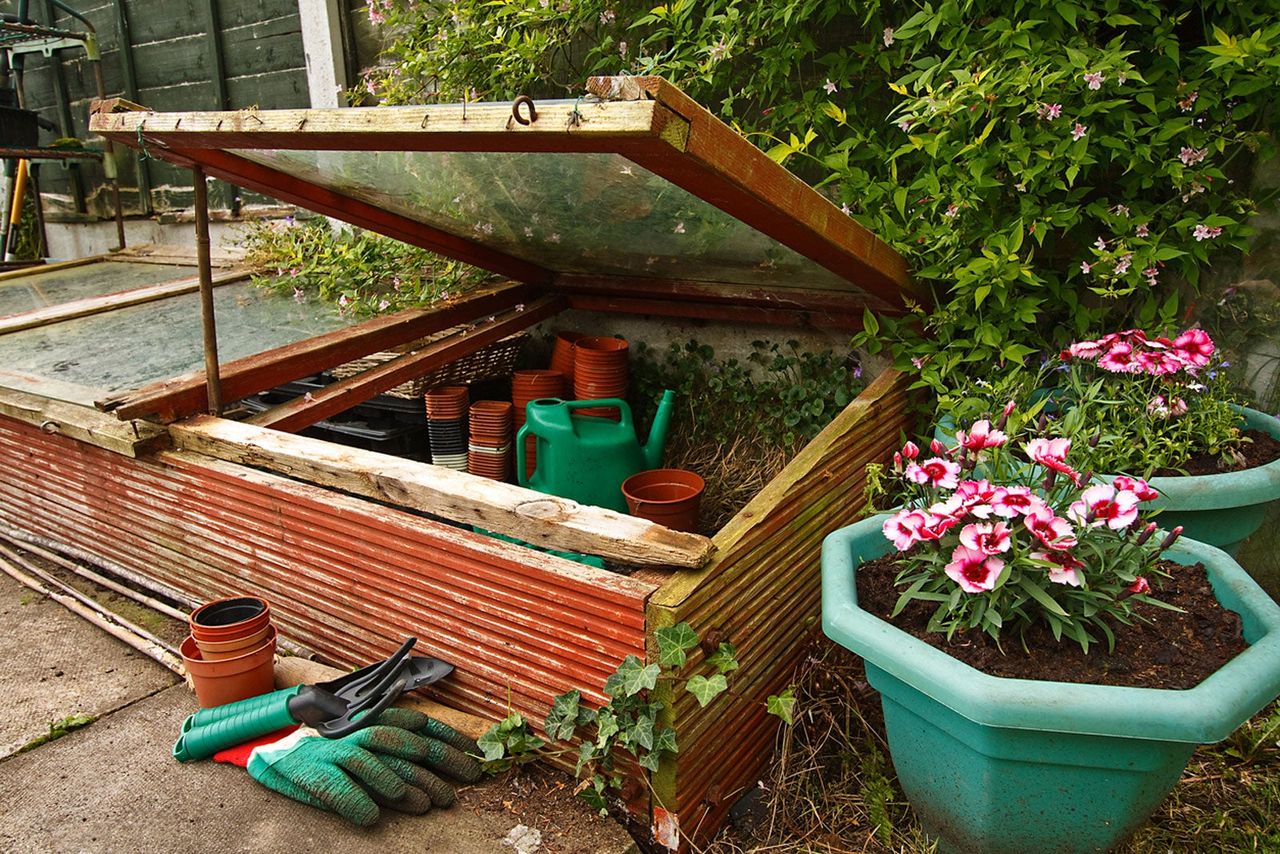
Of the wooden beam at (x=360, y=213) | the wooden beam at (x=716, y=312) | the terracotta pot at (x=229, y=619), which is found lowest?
the terracotta pot at (x=229, y=619)

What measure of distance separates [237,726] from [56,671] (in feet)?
2.66

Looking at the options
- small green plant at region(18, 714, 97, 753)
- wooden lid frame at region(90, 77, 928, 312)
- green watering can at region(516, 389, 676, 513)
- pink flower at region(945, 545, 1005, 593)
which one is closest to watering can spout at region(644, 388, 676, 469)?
green watering can at region(516, 389, 676, 513)

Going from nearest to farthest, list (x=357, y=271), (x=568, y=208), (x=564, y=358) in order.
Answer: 1. (x=568, y=208)
2. (x=564, y=358)
3. (x=357, y=271)

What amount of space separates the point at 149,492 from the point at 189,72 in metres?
3.87

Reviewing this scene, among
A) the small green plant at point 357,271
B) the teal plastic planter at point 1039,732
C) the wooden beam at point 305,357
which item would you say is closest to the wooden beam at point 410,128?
the wooden beam at point 305,357

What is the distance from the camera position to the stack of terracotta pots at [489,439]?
296 centimetres

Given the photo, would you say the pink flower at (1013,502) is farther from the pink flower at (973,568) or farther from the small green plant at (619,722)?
the small green plant at (619,722)

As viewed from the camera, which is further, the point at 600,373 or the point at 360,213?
the point at 600,373

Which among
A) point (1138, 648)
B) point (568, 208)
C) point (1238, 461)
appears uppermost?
point (568, 208)

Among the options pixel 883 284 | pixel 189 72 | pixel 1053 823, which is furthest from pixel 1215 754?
pixel 189 72

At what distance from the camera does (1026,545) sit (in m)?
1.44

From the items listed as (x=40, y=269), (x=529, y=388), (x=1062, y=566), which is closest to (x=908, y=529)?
(x=1062, y=566)

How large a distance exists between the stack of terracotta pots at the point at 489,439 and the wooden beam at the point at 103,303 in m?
1.57

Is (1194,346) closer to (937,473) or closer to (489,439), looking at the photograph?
(937,473)
